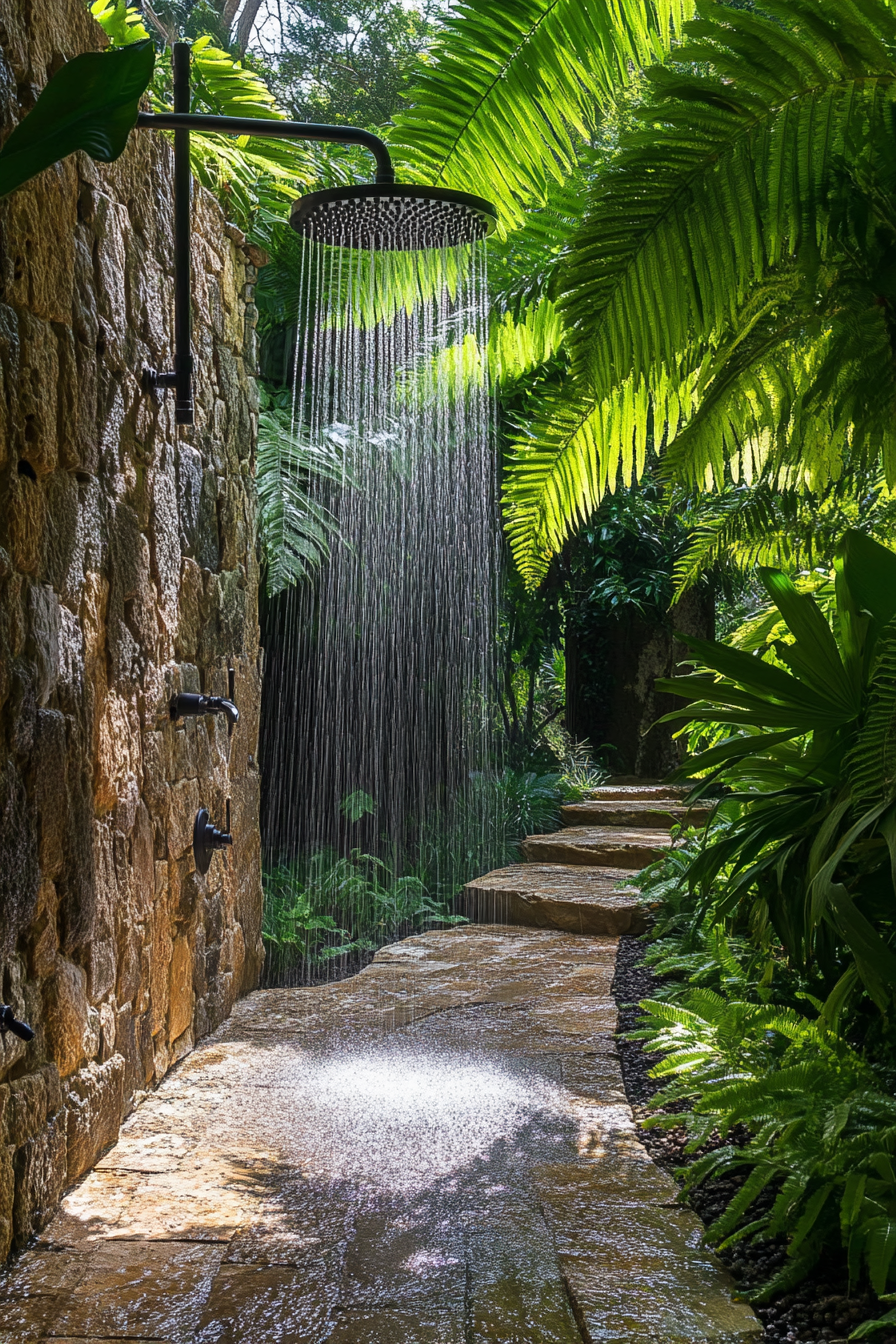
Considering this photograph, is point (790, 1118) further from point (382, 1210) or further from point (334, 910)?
point (334, 910)

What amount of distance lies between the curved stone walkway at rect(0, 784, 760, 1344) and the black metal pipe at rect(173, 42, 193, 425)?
1910mm

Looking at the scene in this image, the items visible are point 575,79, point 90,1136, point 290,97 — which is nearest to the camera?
point 90,1136

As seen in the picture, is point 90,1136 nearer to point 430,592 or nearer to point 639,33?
point 639,33

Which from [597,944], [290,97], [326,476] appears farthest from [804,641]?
[290,97]

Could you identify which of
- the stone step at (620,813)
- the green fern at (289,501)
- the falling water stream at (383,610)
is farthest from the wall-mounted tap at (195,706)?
the stone step at (620,813)

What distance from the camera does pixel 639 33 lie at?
2.56 metres

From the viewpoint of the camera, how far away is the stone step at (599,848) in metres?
6.76

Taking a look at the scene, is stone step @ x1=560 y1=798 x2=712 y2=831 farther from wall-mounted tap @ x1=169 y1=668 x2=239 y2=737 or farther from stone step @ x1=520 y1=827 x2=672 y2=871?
wall-mounted tap @ x1=169 y1=668 x2=239 y2=737

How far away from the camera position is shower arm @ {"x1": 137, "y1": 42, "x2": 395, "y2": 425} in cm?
256

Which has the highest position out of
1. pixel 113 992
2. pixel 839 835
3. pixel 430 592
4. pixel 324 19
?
pixel 324 19

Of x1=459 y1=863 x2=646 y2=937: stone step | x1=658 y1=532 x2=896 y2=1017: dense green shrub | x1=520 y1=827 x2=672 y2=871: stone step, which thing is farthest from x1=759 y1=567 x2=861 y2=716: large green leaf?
x1=520 y1=827 x2=672 y2=871: stone step

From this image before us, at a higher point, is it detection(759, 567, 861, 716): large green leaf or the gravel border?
detection(759, 567, 861, 716): large green leaf

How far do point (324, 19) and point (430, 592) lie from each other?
31.4 feet

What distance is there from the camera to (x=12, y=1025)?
198cm
